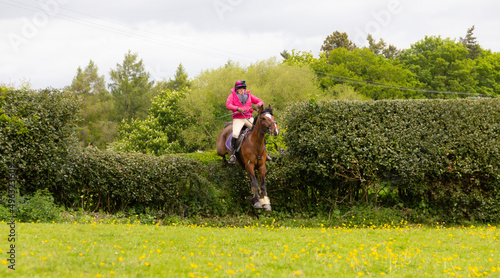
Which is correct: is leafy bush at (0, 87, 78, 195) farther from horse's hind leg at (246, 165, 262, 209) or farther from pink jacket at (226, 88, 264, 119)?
horse's hind leg at (246, 165, 262, 209)

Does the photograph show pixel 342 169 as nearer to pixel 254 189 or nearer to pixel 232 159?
pixel 254 189

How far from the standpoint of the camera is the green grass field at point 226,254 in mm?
6129

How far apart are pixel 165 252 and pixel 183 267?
1.18 meters

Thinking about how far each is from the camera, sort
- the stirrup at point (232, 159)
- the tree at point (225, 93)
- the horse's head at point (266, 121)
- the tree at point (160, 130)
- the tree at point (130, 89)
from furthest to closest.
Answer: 1. the tree at point (130, 89)
2. the tree at point (160, 130)
3. the tree at point (225, 93)
4. the stirrup at point (232, 159)
5. the horse's head at point (266, 121)

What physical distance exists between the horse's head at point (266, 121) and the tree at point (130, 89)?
A: 184ft

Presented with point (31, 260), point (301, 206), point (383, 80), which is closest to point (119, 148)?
point (383, 80)

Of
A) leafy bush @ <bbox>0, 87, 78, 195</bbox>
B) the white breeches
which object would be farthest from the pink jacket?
leafy bush @ <bbox>0, 87, 78, 195</bbox>

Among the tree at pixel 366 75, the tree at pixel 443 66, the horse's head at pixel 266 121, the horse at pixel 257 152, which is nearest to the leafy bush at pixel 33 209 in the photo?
the horse at pixel 257 152

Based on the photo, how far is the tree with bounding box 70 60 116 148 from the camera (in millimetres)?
60344

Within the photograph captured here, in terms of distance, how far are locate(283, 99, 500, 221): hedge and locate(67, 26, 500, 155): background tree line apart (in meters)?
30.1

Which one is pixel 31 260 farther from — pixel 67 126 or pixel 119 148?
pixel 119 148

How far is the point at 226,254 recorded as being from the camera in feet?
24.7

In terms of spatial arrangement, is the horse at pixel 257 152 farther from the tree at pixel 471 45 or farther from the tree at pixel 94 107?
the tree at pixel 471 45

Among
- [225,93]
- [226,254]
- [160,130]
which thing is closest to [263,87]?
[225,93]
